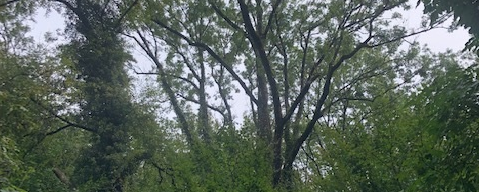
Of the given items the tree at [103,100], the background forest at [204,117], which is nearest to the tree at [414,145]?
the background forest at [204,117]

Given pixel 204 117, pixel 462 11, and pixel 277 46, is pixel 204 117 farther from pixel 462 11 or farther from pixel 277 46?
pixel 462 11

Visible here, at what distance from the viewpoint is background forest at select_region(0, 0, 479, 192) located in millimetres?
9680

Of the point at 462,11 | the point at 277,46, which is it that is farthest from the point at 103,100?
Answer: the point at 462,11

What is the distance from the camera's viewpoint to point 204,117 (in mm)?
18281

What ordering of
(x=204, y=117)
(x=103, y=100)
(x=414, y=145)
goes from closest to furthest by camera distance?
1. (x=414, y=145)
2. (x=103, y=100)
3. (x=204, y=117)

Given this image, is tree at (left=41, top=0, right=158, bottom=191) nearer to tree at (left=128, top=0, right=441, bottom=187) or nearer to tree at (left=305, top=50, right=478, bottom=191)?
tree at (left=128, top=0, right=441, bottom=187)

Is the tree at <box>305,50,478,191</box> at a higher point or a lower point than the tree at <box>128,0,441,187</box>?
lower

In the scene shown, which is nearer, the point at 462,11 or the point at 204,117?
the point at 462,11

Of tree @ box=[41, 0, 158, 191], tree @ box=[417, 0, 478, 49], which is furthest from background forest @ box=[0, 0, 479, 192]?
tree @ box=[417, 0, 478, 49]

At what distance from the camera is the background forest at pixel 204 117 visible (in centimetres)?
968

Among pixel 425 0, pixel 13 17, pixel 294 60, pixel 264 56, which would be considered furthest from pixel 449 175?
pixel 13 17

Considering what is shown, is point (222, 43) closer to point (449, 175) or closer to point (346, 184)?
point (346, 184)

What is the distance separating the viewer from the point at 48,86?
11367 mm

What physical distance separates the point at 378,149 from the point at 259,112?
730 cm
